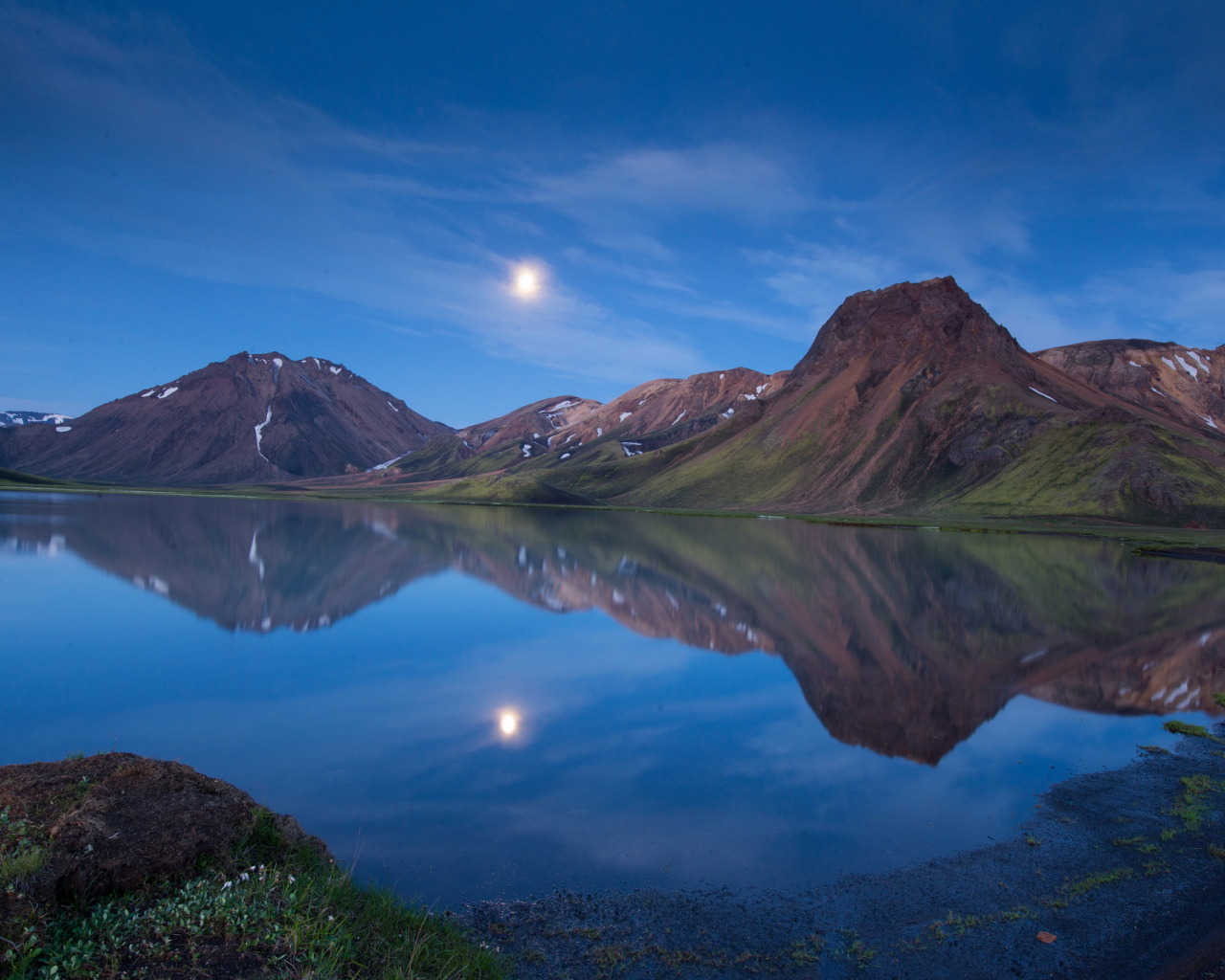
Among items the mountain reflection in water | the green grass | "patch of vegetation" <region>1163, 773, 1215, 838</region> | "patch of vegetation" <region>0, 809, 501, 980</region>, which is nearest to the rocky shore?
"patch of vegetation" <region>0, 809, 501, 980</region>

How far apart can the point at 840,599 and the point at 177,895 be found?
35046 millimetres

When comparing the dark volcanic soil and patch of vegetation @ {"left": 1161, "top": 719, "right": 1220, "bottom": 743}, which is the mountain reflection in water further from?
the dark volcanic soil

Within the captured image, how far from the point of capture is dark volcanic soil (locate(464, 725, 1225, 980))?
8.79m

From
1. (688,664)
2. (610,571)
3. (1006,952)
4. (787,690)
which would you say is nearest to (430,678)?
(688,664)

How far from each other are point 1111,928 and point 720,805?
6078 mm

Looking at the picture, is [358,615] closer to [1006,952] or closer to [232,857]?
[232,857]

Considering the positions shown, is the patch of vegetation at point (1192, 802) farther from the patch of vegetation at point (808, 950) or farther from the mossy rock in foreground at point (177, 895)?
the mossy rock in foreground at point (177, 895)

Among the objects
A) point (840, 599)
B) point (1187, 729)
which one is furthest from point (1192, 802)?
point (840, 599)

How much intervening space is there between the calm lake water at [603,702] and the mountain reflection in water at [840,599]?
24cm

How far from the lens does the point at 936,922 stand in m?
9.76

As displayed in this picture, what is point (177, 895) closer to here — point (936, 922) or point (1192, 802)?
point (936, 922)

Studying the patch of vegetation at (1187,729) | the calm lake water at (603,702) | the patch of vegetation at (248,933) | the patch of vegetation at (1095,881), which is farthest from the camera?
the patch of vegetation at (1187,729)

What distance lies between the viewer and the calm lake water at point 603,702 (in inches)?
477

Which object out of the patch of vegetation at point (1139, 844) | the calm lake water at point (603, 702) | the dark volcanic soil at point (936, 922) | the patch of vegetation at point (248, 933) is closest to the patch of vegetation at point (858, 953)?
the dark volcanic soil at point (936, 922)
